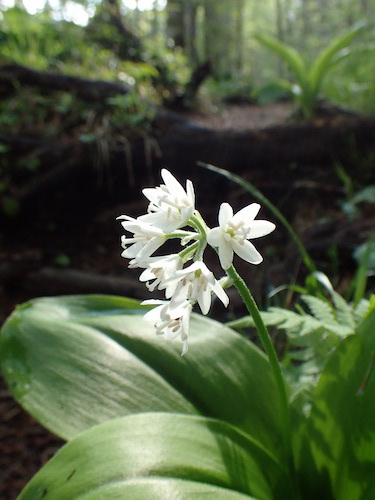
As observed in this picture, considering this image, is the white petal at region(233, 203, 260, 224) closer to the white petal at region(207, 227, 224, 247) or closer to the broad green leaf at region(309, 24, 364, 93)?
the white petal at region(207, 227, 224, 247)

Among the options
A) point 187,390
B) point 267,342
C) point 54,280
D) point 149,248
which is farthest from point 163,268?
point 54,280

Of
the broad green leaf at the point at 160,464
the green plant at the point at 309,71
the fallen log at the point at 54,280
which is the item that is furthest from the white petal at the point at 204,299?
the green plant at the point at 309,71

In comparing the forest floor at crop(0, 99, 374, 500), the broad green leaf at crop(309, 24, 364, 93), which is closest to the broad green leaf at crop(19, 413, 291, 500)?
the forest floor at crop(0, 99, 374, 500)

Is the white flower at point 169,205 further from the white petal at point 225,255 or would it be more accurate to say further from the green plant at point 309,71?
the green plant at point 309,71

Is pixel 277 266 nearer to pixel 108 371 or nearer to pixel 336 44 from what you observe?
pixel 108 371

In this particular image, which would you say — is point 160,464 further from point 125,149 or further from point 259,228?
point 125,149

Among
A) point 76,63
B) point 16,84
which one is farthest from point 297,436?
point 76,63

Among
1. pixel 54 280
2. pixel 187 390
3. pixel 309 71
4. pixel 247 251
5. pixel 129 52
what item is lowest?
pixel 54 280
